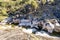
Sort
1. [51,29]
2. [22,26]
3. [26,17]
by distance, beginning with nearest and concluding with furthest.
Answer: [51,29] → [22,26] → [26,17]

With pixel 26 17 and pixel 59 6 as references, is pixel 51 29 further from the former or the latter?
pixel 59 6

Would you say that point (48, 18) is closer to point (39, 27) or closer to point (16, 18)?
point (39, 27)

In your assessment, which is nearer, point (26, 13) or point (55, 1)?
point (26, 13)

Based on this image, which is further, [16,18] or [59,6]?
[59,6]

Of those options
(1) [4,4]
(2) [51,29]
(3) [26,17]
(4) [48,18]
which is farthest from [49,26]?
(1) [4,4]

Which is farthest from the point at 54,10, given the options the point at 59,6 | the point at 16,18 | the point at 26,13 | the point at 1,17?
the point at 1,17

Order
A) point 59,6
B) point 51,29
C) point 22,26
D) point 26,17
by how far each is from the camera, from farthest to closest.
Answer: point 59,6 < point 26,17 < point 22,26 < point 51,29

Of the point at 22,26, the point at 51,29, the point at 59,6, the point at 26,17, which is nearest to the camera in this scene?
the point at 51,29

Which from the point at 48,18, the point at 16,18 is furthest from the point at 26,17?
the point at 48,18
